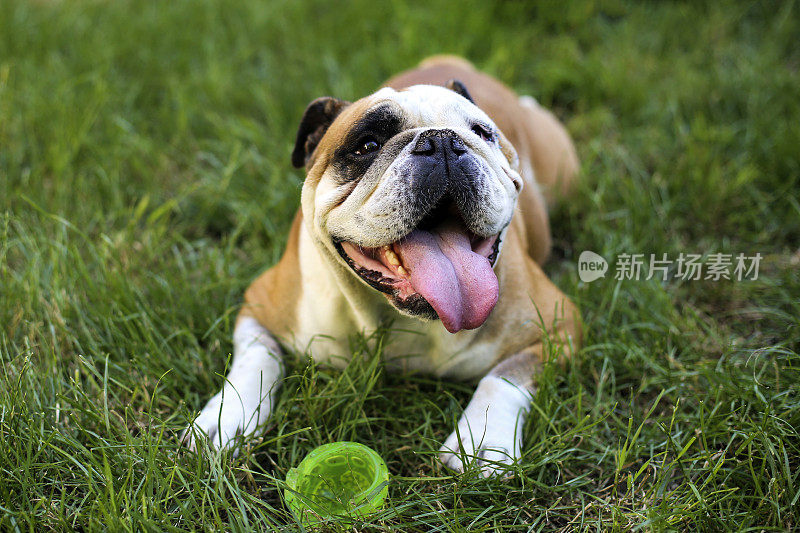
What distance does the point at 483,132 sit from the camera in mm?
2658

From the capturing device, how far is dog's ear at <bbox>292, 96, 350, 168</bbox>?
109 inches

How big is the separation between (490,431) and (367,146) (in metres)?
1.09

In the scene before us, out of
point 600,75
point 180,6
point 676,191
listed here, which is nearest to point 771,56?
point 600,75

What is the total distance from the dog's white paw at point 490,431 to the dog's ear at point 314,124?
3.76 feet

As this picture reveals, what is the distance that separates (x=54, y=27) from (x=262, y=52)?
5.40 feet

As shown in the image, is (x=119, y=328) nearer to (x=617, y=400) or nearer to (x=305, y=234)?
(x=305, y=234)

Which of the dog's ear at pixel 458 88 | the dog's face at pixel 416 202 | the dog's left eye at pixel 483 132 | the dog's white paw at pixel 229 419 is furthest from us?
the dog's ear at pixel 458 88

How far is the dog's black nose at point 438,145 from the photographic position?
2.29m

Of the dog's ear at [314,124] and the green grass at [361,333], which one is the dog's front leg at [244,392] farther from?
the dog's ear at [314,124]

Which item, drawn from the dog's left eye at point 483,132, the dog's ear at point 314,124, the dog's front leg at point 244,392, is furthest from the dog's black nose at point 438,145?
the dog's front leg at point 244,392

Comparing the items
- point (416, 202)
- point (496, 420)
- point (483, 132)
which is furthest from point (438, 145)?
point (496, 420)

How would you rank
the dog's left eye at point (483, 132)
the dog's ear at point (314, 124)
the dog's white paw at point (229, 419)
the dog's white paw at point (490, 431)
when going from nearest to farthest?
1. the dog's white paw at point (490, 431)
2. the dog's white paw at point (229, 419)
3. the dog's left eye at point (483, 132)
4. the dog's ear at point (314, 124)

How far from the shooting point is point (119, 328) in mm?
3039

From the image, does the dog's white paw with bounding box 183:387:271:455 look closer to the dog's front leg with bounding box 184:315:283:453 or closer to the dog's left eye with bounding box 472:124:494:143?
the dog's front leg with bounding box 184:315:283:453
